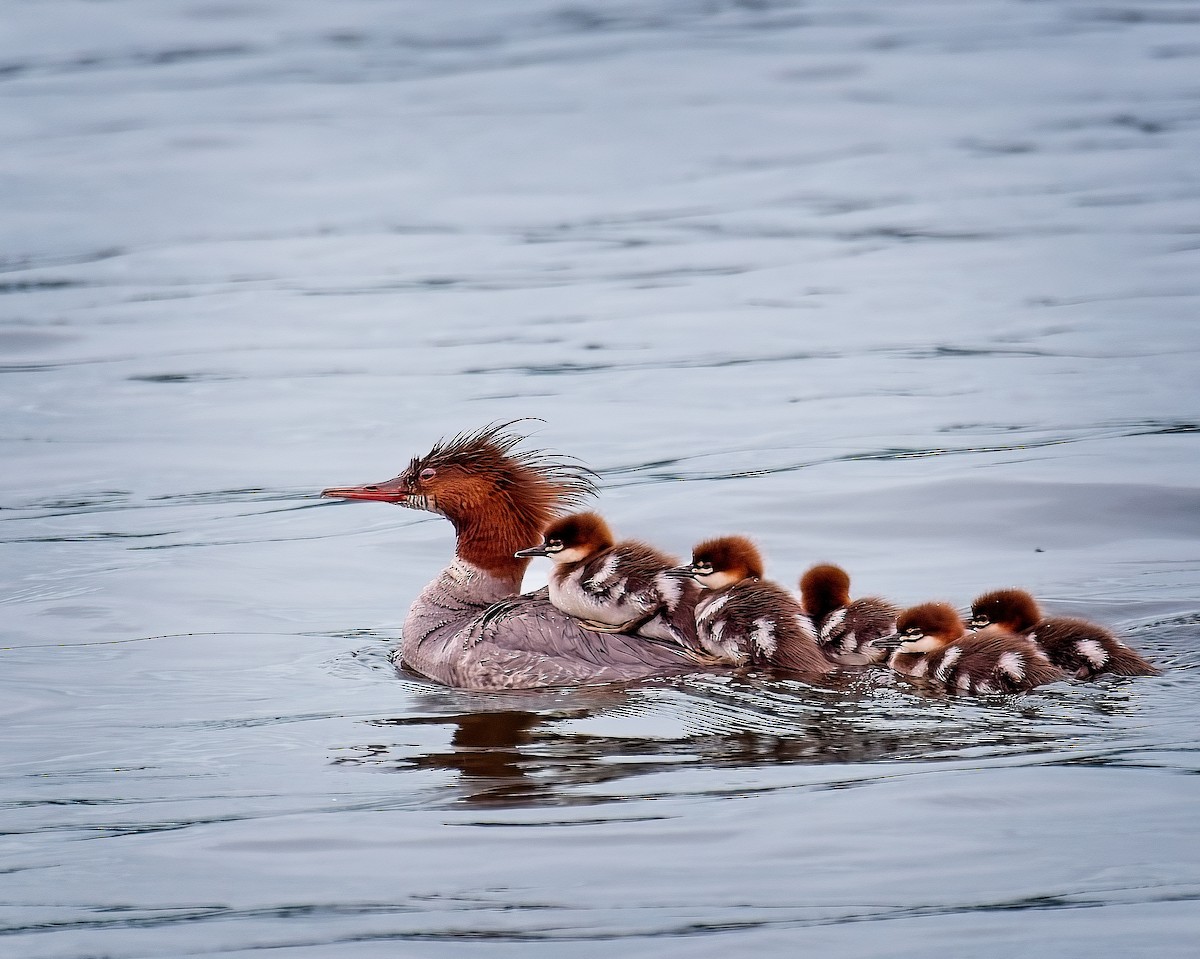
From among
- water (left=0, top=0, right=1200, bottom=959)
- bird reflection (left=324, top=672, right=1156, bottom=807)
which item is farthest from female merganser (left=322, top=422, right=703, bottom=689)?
bird reflection (left=324, top=672, right=1156, bottom=807)

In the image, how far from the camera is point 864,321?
12891mm

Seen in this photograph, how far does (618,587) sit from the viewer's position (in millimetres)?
6512

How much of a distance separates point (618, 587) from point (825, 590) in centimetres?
69

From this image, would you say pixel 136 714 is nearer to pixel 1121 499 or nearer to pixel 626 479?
pixel 626 479

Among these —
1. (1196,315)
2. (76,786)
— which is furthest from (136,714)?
(1196,315)

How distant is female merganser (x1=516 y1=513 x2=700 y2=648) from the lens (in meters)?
6.53

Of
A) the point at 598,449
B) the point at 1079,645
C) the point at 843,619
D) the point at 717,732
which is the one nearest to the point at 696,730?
the point at 717,732

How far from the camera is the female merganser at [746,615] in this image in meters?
6.25

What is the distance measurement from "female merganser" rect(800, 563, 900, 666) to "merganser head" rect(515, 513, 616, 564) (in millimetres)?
718

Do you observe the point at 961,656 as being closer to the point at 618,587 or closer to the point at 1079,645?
the point at 1079,645

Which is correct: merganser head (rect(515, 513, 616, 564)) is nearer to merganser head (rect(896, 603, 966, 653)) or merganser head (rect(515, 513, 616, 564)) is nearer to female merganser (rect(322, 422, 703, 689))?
female merganser (rect(322, 422, 703, 689))

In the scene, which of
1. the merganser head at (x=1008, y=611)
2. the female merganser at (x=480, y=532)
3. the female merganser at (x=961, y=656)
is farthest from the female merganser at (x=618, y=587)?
the merganser head at (x=1008, y=611)

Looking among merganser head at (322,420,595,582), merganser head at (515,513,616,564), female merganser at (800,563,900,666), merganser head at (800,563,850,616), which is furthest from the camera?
merganser head at (322,420,595,582)

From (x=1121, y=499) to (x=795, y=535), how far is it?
1.50 m
